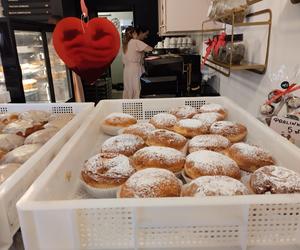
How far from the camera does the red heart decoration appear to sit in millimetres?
1229

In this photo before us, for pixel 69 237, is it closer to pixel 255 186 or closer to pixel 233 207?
pixel 233 207

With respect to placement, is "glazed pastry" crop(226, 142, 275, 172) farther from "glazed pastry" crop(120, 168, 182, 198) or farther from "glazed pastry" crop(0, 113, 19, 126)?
"glazed pastry" crop(0, 113, 19, 126)

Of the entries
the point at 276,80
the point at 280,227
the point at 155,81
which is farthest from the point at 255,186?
the point at 155,81

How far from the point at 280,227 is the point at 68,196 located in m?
0.63

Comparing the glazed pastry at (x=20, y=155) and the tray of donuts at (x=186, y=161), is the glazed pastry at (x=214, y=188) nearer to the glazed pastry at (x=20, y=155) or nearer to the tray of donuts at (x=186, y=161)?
the tray of donuts at (x=186, y=161)

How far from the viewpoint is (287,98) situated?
1125mm

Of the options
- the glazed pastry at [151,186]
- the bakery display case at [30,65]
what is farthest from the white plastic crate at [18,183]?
the bakery display case at [30,65]

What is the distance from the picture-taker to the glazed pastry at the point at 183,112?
1477 millimetres

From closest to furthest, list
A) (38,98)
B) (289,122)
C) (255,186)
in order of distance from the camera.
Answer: (255,186)
(289,122)
(38,98)

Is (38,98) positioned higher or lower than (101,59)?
lower

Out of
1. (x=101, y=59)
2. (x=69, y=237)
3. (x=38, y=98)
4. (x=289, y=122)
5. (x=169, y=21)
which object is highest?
(x=169, y=21)

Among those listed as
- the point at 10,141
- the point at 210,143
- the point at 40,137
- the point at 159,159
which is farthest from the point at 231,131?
the point at 10,141

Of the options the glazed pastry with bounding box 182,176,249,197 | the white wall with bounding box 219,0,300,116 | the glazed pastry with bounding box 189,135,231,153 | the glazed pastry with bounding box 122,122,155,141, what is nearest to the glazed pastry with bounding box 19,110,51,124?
the glazed pastry with bounding box 122,122,155,141

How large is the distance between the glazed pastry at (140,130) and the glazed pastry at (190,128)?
0.43ft
